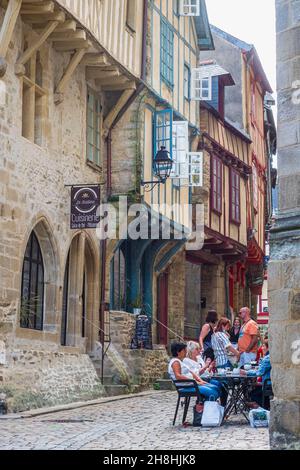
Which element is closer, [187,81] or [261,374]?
[261,374]

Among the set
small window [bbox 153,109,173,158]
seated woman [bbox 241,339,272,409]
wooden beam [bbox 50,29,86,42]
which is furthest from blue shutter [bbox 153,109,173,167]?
seated woman [bbox 241,339,272,409]

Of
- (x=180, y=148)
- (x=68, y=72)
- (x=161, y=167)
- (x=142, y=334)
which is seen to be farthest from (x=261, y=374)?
(x=180, y=148)

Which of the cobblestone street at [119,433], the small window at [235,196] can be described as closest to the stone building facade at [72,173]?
the cobblestone street at [119,433]

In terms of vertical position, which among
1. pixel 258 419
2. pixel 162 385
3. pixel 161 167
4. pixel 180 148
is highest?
pixel 180 148

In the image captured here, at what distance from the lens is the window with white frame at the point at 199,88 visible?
21.2 metres

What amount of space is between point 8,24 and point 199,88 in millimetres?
8818

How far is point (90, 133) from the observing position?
17.0m

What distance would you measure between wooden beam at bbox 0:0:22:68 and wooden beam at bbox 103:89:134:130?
458cm

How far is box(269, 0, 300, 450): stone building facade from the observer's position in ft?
24.3

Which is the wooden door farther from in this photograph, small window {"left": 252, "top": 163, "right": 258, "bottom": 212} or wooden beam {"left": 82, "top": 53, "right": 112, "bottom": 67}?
small window {"left": 252, "top": 163, "right": 258, "bottom": 212}

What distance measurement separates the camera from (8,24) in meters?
13.0

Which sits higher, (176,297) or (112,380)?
(176,297)

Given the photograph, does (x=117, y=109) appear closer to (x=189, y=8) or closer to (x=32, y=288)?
(x=32, y=288)

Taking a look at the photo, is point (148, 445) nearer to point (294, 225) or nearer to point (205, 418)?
point (205, 418)
